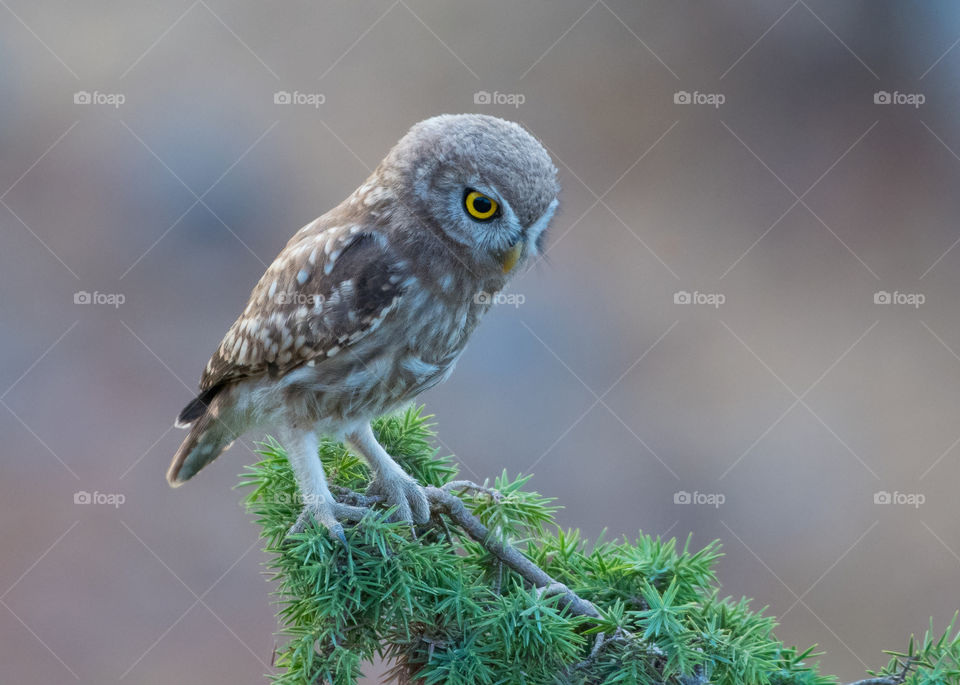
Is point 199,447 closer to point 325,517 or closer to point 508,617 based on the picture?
point 325,517

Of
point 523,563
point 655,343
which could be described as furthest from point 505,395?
point 523,563

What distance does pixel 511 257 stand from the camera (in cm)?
163

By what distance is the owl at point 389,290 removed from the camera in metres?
1.57

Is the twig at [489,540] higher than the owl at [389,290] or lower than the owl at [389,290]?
lower

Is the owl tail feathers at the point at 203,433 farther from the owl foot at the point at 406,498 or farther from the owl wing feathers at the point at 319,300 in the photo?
the owl foot at the point at 406,498

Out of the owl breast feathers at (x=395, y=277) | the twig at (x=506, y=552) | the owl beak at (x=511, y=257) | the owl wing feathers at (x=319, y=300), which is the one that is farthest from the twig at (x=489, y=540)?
the owl beak at (x=511, y=257)

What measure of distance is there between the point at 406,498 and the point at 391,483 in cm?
5

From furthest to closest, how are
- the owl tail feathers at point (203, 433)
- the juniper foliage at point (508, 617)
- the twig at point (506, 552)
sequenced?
the owl tail feathers at point (203, 433) → the twig at point (506, 552) → the juniper foliage at point (508, 617)

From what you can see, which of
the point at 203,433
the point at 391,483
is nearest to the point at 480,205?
the point at 391,483

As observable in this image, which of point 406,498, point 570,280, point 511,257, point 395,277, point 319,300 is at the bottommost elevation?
point 406,498

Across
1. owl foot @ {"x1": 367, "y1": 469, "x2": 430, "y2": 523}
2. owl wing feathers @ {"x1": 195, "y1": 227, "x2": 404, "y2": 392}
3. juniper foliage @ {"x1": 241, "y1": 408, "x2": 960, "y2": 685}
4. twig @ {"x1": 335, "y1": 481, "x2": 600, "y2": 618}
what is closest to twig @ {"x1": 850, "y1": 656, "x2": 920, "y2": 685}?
juniper foliage @ {"x1": 241, "y1": 408, "x2": 960, "y2": 685}

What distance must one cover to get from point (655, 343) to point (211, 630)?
218 cm

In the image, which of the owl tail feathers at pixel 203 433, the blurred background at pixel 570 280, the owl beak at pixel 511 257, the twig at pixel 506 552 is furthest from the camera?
the blurred background at pixel 570 280

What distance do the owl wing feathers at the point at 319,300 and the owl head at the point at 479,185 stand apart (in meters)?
0.12
